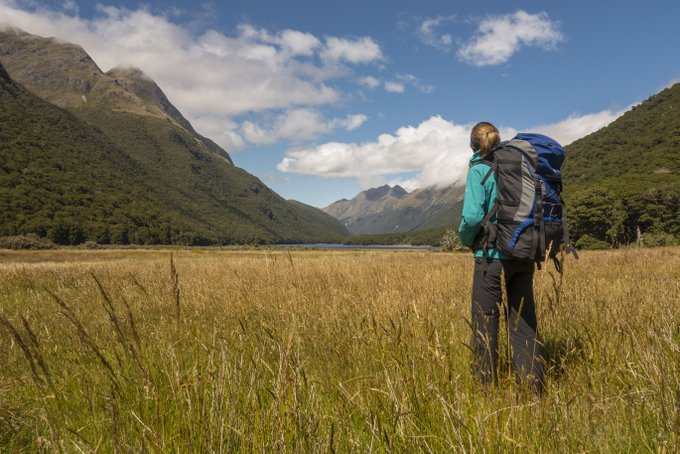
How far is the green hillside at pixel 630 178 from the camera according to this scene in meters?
56.6

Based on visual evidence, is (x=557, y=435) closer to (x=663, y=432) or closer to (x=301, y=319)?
(x=663, y=432)

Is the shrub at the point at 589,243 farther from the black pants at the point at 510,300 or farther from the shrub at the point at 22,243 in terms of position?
the shrub at the point at 22,243

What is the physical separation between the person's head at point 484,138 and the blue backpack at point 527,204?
14 cm

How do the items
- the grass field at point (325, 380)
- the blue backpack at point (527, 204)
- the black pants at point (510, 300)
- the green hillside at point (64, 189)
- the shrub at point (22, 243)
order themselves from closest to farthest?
the grass field at point (325, 380)
the blue backpack at point (527, 204)
the black pants at point (510, 300)
the shrub at point (22, 243)
the green hillside at point (64, 189)

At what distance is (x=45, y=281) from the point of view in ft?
34.4

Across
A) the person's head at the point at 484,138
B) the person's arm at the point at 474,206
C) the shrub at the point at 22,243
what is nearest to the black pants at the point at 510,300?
the person's arm at the point at 474,206

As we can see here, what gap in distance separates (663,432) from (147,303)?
256 inches

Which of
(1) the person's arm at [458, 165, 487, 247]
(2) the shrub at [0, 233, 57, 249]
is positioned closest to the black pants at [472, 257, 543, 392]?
(1) the person's arm at [458, 165, 487, 247]

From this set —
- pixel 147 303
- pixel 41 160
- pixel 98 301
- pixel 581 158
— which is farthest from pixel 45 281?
pixel 41 160

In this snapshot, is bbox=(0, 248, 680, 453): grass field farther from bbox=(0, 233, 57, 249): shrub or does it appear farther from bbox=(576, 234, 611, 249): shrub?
bbox=(0, 233, 57, 249): shrub

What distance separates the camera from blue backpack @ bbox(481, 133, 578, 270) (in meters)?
2.85

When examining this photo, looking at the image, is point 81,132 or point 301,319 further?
point 81,132

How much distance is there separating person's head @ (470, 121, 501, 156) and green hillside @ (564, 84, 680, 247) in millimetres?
27802

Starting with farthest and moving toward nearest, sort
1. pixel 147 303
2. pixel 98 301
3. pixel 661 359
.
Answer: pixel 98 301
pixel 147 303
pixel 661 359
